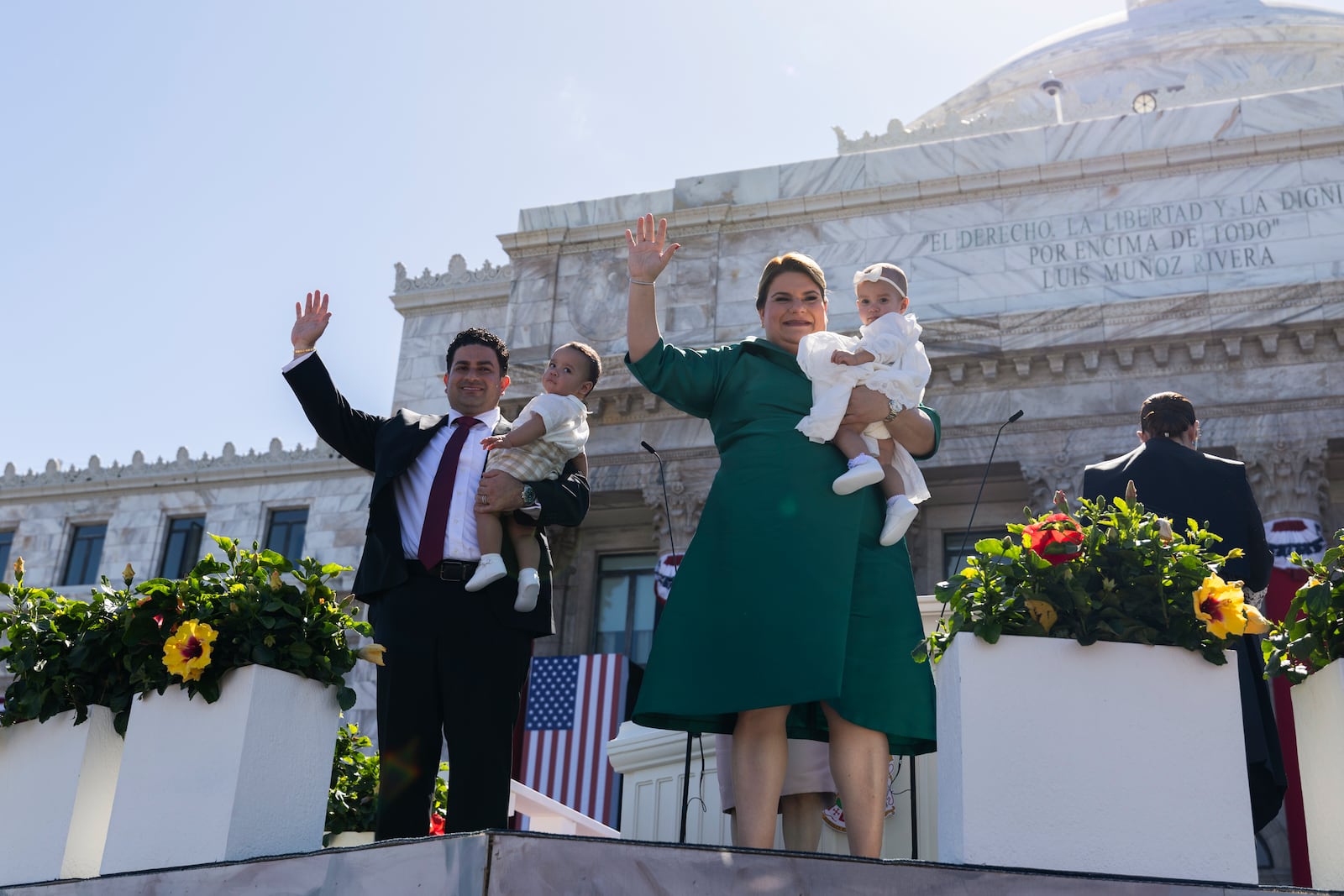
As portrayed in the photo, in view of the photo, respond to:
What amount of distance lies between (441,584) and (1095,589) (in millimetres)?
2468

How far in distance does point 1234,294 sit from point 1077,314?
6.74 ft

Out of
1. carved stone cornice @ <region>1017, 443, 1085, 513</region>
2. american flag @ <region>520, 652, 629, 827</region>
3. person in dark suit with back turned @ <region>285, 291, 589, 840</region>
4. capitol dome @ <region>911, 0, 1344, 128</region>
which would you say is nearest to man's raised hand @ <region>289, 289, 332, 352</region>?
person in dark suit with back turned @ <region>285, 291, 589, 840</region>

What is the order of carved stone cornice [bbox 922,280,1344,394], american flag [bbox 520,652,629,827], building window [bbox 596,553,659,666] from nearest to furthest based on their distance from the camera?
american flag [bbox 520,652,629,827], carved stone cornice [bbox 922,280,1344,394], building window [bbox 596,553,659,666]

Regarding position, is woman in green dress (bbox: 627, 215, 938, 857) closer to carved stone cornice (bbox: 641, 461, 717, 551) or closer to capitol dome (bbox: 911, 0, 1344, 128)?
carved stone cornice (bbox: 641, 461, 717, 551)

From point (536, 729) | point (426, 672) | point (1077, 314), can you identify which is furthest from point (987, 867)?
point (1077, 314)

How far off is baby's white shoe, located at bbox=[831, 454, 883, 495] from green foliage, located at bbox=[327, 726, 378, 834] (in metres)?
3.36

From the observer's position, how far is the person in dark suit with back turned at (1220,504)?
19.4 feet

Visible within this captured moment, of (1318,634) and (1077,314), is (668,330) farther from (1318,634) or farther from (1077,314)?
(1318,634)

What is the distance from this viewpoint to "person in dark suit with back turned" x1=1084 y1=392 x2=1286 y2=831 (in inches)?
232

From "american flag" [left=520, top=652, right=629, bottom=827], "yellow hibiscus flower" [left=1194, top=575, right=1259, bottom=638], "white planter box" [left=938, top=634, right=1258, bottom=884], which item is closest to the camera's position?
"white planter box" [left=938, top=634, right=1258, bottom=884]

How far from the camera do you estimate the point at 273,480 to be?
3045 cm

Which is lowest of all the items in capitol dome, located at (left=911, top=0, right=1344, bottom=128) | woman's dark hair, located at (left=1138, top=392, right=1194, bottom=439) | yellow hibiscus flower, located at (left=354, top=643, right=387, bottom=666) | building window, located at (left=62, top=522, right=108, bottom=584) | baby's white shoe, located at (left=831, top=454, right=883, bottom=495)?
yellow hibiscus flower, located at (left=354, top=643, right=387, bottom=666)

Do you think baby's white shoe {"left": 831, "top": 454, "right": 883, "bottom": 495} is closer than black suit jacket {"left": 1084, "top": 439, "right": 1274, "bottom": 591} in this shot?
Yes

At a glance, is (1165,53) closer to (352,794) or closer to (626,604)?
(626,604)
